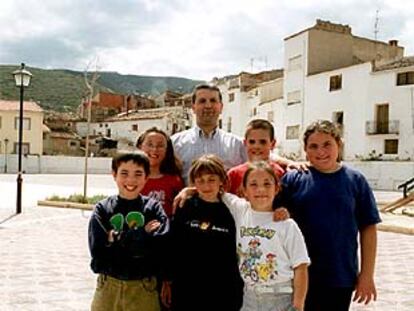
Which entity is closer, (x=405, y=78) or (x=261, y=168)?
(x=261, y=168)

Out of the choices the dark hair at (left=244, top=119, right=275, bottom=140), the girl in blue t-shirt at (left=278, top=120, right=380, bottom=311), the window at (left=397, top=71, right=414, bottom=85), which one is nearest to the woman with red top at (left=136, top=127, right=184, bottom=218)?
the dark hair at (left=244, top=119, right=275, bottom=140)

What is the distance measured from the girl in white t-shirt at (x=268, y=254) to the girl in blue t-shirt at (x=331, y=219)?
0.14m

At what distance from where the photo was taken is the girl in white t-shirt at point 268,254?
2.82 metres

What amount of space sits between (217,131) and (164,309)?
123 centimetres

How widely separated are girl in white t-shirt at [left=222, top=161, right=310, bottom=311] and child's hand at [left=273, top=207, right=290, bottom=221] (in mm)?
20

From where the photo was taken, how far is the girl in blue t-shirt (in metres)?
2.95

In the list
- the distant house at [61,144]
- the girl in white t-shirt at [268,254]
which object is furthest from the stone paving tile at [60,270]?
the distant house at [61,144]

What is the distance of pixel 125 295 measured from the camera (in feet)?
10.1

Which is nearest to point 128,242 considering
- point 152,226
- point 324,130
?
point 152,226

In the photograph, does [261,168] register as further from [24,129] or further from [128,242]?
[24,129]

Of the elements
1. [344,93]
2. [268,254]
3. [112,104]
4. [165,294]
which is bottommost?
[165,294]

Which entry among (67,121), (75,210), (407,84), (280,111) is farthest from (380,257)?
(67,121)

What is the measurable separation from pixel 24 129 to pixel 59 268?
4518 cm

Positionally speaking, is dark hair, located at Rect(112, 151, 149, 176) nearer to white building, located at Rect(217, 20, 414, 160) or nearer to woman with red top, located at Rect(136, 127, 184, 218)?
woman with red top, located at Rect(136, 127, 184, 218)
